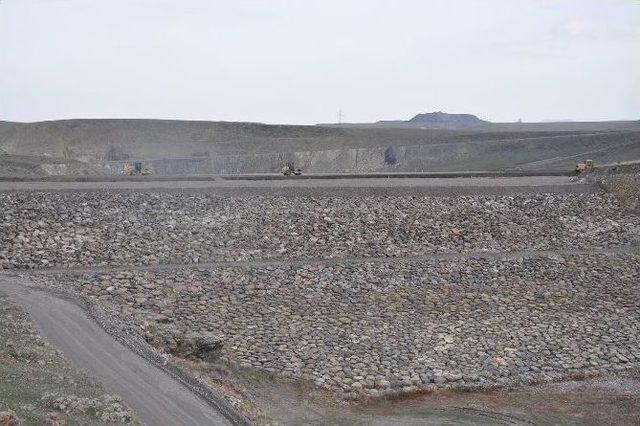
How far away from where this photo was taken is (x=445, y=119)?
151 metres

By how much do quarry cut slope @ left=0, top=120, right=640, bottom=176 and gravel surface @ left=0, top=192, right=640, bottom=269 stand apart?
28618mm

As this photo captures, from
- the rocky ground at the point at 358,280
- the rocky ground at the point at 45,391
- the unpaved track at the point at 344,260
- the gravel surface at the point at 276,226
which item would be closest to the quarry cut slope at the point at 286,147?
the gravel surface at the point at 276,226

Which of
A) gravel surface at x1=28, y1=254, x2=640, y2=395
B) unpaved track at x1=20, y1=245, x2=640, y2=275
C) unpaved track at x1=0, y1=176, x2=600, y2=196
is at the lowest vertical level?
gravel surface at x1=28, y1=254, x2=640, y2=395

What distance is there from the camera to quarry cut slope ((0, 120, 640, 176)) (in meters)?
57.9

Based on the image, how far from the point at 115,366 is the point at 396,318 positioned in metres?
8.27

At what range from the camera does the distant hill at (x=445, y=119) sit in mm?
148500

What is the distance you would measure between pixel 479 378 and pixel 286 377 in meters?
4.72

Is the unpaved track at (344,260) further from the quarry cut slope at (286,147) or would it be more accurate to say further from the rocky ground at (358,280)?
the quarry cut slope at (286,147)

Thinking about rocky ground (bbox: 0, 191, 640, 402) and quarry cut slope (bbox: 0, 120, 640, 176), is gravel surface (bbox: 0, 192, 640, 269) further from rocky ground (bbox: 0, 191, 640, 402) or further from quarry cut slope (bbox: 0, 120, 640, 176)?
quarry cut slope (bbox: 0, 120, 640, 176)

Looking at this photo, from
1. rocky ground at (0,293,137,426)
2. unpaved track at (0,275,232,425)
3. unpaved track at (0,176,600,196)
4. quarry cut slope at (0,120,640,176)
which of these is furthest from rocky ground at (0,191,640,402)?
quarry cut slope at (0,120,640,176)

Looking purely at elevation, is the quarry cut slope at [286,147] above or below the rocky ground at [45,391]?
above

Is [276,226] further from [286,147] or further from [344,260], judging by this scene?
[286,147]

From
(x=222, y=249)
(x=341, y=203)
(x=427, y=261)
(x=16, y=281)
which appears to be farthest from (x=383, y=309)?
(x=16, y=281)

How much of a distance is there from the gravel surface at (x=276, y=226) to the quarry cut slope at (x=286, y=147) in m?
28.6
